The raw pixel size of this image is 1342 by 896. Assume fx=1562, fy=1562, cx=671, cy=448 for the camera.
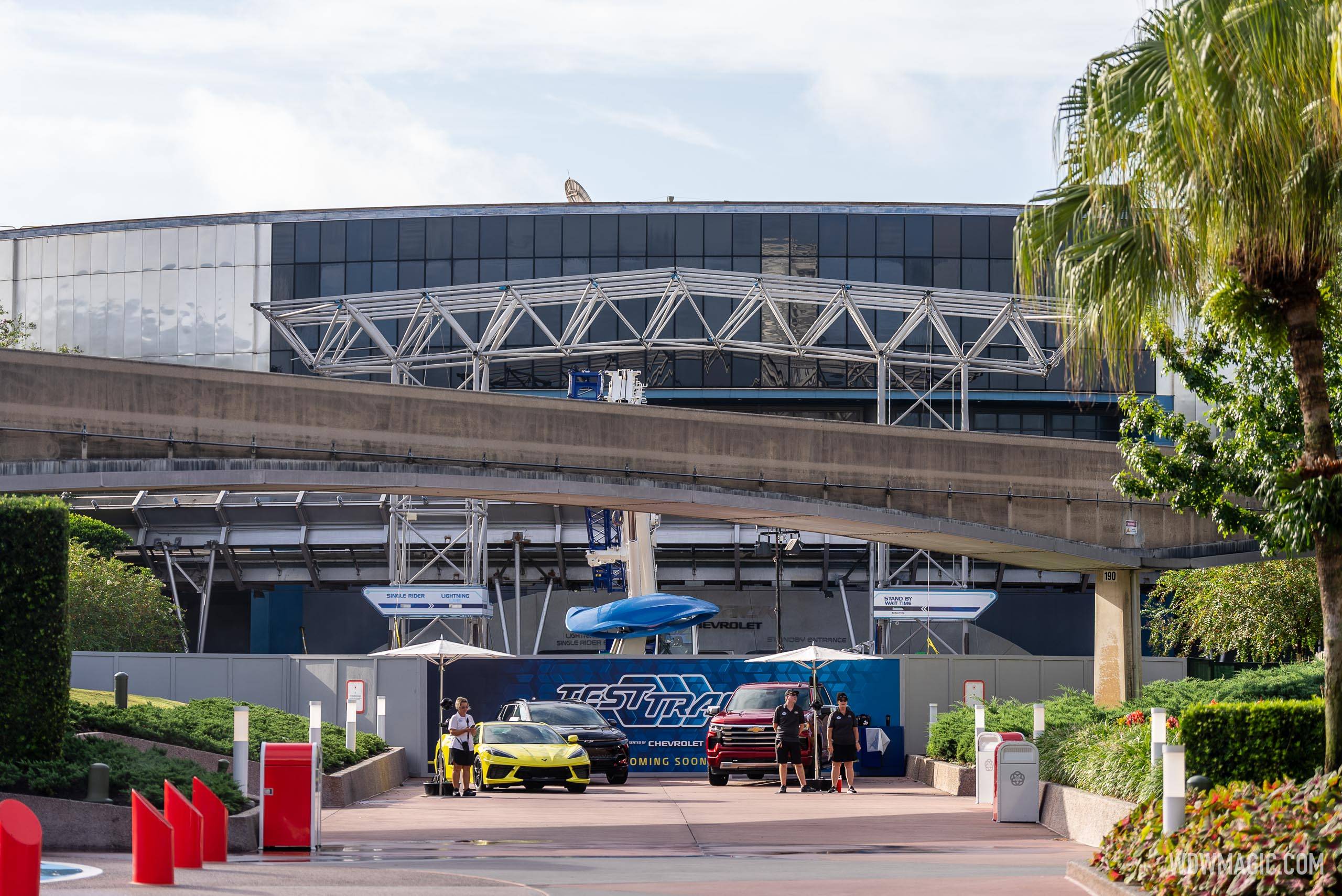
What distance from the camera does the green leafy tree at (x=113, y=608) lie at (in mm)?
41688

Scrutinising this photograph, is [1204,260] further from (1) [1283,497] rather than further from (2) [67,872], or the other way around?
(2) [67,872]

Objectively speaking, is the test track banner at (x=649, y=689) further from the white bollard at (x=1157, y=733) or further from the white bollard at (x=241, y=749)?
the white bollard at (x=1157, y=733)

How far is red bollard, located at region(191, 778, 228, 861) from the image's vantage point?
47.9 ft

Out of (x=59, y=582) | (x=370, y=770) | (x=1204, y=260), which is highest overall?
(x=1204, y=260)

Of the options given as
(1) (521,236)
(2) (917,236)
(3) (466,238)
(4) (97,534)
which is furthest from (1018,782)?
(3) (466,238)

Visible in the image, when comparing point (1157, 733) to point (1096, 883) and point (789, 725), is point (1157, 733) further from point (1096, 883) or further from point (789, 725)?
point (789, 725)

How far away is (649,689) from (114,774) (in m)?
16.9

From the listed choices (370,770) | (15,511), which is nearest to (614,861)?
(15,511)

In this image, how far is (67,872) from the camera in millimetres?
12898

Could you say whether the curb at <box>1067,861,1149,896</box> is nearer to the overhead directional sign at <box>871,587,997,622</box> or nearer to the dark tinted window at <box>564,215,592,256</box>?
the overhead directional sign at <box>871,587,997,622</box>

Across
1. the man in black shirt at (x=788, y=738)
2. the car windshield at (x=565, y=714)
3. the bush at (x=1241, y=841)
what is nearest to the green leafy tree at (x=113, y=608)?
the car windshield at (x=565, y=714)

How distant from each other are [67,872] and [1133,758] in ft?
35.7

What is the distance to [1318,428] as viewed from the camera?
1316 cm

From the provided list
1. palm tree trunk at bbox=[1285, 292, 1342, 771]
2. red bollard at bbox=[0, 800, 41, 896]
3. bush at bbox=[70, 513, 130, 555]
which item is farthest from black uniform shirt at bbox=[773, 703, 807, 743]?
bush at bbox=[70, 513, 130, 555]
